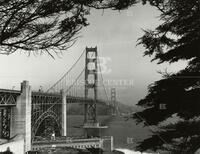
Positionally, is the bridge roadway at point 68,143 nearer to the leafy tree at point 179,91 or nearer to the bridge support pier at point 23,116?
the bridge support pier at point 23,116

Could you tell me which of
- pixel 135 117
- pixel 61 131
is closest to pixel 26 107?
pixel 61 131

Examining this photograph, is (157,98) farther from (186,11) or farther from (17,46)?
(17,46)

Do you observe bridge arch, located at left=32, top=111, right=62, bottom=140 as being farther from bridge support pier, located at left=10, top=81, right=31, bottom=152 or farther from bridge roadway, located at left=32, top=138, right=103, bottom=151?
bridge support pier, located at left=10, top=81, right=31, bottom=152

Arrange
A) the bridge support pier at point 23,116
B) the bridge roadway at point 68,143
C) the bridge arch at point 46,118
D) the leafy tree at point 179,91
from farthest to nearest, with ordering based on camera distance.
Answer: the bridge roadway at point 68,143
the bridge arch at point 46,118
the bridge support pier at point 23,116
the leafy tree at point 179,91

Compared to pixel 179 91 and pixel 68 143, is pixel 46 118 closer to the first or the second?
pixel 68 143

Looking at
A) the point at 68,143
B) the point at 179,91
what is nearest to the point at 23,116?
the point at 68,143

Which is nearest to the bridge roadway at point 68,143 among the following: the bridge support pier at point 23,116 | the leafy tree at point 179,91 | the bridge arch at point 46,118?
the bridge arch at point 46,118
